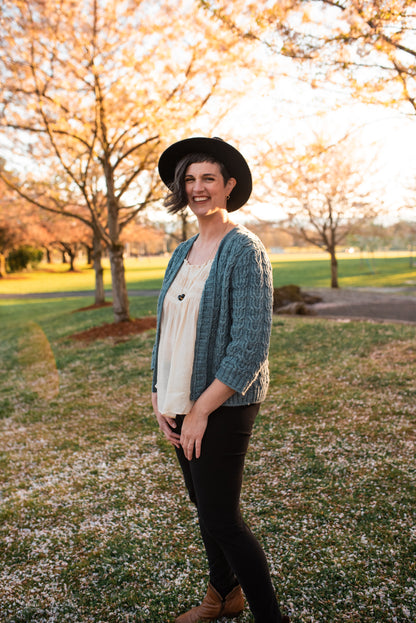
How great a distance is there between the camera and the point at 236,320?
2.02 m

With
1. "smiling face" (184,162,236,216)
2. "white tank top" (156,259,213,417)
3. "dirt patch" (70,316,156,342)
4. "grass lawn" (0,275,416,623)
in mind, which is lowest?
"grass lawn" (0,275,416,623)

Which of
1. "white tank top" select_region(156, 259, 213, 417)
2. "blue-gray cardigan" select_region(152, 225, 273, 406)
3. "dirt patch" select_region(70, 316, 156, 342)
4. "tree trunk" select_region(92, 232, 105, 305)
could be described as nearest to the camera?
"blue-gray cardigan" select_region(152, 225, 273, 406)

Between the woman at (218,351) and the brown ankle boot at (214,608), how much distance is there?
432 millimetres

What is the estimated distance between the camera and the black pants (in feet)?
6.82

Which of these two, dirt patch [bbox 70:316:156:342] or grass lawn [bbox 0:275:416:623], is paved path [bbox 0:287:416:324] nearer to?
dirt patch [bbox 70:316:156:342]

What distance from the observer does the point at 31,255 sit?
5731 cm

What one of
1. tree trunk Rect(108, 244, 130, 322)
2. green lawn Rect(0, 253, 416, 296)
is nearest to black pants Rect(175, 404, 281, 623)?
tree trunk Rect(108, 244, 130, 322)

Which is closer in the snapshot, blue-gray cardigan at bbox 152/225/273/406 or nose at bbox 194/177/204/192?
blue-gray cardigan at bbox 152/225/273/406

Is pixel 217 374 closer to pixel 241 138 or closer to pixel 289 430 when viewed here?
pixel 289 430

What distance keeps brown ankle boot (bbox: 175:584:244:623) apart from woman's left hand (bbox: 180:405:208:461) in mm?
1108

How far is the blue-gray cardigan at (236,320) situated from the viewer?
6.53 feet

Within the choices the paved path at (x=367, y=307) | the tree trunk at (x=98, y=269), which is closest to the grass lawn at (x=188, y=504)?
the paved path at (x=367, y=307)

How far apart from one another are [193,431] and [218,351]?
40cm

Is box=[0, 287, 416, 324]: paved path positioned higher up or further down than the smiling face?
further down
